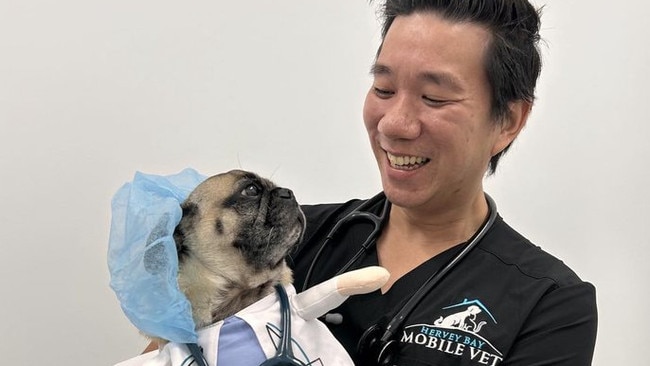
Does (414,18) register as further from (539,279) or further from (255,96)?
(255,96)

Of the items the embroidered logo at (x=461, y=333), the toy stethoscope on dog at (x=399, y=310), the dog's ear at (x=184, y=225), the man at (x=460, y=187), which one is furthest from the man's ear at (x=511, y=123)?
the dog's ear at (x=184, y=225)

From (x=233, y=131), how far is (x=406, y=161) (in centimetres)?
84

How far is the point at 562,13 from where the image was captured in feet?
5.90

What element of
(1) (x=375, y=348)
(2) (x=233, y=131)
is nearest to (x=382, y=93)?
(1) (x=375, y=348)

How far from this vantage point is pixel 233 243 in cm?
113

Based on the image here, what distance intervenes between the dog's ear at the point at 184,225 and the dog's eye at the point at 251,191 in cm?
10

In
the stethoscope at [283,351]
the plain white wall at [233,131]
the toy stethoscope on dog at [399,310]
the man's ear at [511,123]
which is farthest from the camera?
the plain white wall at [233,131]

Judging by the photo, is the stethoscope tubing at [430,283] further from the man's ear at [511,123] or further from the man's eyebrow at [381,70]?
the man's eyebrow at [381,70]

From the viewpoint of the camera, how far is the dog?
3.55ft

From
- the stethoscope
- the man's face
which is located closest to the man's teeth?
the man's face

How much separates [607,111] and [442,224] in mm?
874

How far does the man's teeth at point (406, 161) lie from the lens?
1090 millimetres

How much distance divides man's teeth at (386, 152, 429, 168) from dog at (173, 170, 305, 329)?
8.6 inches

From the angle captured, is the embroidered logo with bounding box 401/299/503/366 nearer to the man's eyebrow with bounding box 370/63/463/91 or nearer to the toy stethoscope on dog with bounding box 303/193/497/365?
the toy stethoscope on dog with bounding box 303/193/497/365
